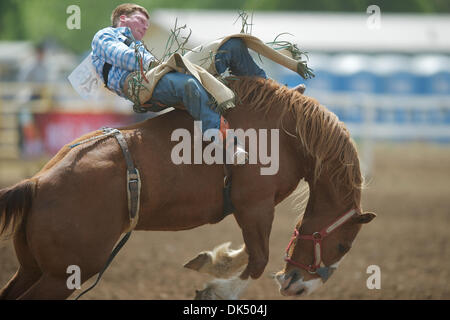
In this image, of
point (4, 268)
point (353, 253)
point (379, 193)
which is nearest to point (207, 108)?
point (4, 268)

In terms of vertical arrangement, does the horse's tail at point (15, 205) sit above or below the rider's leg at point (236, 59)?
below

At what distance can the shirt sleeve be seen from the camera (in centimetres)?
370

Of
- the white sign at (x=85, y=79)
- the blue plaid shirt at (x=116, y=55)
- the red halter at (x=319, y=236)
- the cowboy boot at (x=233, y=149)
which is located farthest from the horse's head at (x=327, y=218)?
the white sign at (x=85, y=79)

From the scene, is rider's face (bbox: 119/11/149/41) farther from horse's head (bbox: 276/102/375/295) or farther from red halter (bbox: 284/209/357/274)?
red halter (bbox: 284/209/357/274)

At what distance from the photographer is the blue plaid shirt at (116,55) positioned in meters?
3.70

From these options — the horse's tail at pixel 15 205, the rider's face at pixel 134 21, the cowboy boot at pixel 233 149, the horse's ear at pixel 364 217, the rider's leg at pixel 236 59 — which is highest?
the rider's face at pixel 134 21

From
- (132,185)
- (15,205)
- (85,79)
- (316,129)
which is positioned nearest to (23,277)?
(15,205)

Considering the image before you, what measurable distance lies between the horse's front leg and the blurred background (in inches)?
41.2

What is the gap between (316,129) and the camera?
393 centimetres

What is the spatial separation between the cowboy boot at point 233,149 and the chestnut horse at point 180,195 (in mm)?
124

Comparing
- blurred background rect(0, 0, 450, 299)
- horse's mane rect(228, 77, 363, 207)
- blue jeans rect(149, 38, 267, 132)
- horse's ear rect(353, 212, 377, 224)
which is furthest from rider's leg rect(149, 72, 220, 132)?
horse's ear rect(353, 212, 377, 224)

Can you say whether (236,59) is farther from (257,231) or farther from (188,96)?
(257,231)

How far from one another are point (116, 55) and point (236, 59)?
77 centimetres

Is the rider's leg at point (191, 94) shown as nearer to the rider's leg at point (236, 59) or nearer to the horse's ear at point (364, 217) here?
the rider's leg at point (236, 59)
